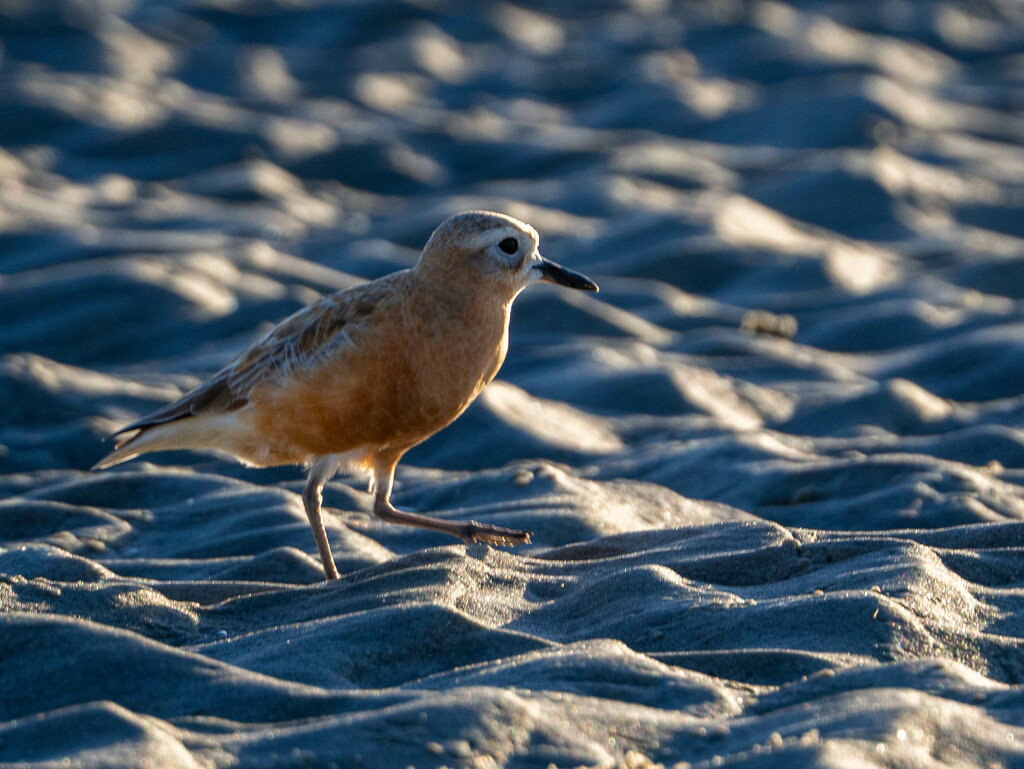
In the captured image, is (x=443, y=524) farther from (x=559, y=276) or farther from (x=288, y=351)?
(x=559, y=276)

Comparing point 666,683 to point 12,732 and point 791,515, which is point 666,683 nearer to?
point 12,732

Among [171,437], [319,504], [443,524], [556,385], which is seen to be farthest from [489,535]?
[556,385]

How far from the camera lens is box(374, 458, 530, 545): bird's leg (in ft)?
17.2

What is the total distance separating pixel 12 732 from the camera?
9.82 ft

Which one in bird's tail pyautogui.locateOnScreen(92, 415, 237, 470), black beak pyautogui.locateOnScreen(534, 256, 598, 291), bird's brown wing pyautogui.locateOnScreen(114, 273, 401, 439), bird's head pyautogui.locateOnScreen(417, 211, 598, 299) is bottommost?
bird's tail pyautogui.locateOnScreen(92, 415, 237, 470)

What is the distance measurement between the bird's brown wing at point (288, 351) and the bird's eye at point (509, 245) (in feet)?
1.55

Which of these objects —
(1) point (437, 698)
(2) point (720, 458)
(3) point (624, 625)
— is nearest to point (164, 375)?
(2) point (720, 458)

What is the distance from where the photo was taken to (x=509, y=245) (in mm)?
5551

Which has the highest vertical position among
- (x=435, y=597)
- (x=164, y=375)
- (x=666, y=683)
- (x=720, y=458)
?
(x=666, y=683)

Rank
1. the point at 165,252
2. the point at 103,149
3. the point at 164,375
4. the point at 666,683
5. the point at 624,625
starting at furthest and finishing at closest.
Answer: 1. the point at 103,149
2. the point at 165,252
3. the point at 164,375
4. the point at 624,625
5. the point at 666,683

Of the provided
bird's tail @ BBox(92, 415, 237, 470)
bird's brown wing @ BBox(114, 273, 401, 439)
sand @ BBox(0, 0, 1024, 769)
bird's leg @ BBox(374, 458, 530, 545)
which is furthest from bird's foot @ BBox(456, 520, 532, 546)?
bird's tail @ BBox(92, 415, 237, 470)

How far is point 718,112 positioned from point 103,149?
23.0ft

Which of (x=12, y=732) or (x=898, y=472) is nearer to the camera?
(x=12, y=732)

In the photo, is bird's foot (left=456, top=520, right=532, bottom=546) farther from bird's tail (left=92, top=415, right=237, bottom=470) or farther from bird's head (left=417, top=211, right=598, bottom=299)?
bird's tail (left=92, top=415, right=237, bottom=470)
